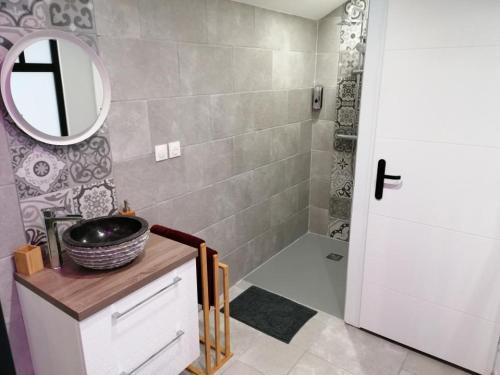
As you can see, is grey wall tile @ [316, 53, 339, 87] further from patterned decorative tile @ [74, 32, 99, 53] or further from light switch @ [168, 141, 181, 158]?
patterned decorative tile @ [74, 32, 99, 53]

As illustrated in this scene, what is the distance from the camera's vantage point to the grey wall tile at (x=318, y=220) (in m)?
3.85

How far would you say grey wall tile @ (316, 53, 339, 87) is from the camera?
3.40 m

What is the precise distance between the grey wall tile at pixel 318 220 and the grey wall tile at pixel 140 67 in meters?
2.21

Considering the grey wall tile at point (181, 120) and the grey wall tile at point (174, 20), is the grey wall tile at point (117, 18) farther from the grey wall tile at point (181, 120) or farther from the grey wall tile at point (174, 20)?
the grey wall tile at point (181, 120)

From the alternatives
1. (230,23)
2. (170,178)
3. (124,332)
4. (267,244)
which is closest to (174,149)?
(170,178)

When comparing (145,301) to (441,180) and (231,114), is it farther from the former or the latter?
(441,180)

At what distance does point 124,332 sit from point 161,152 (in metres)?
1.01

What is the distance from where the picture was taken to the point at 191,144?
2334 mm

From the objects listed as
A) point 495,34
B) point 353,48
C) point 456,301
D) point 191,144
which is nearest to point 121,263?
point 191,144

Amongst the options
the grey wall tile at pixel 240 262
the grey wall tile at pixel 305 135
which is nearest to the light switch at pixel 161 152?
the grey wall tile at pixel 240 262

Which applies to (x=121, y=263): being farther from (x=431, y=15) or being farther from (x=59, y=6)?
(x=431, y=15)

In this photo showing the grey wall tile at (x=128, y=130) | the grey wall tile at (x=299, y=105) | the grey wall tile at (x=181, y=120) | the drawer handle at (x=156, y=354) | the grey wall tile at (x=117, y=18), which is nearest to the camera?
the drawer handle at (x=156, y=354)

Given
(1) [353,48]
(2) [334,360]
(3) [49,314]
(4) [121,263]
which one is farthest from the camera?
(1) [353,48]

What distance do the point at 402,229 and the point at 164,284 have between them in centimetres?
136
